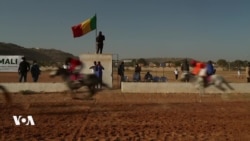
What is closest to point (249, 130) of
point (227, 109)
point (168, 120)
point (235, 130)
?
point (235, 130)

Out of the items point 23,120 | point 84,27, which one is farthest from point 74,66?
point 23,120

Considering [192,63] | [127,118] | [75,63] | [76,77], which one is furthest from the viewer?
[127,118]

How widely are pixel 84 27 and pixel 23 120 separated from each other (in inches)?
248

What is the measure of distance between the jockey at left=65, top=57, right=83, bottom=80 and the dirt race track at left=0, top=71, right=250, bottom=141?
1252 mm

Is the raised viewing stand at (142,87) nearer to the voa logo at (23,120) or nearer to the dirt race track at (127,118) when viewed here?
the dirt race track at (127,118)

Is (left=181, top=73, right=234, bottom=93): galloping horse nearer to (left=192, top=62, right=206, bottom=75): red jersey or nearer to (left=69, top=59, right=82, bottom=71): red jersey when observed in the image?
(left=192, top=62, right=206, bottom=75): red jersey

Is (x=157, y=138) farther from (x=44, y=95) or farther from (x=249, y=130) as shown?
(x=44, y=95)

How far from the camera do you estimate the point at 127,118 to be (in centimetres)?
2016

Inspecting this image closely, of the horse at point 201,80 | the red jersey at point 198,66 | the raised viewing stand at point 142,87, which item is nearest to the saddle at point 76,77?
the horse at point 201,80

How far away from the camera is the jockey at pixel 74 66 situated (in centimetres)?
1038

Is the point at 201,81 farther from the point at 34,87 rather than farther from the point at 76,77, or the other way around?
the point at 34,87

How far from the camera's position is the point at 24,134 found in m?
16.8

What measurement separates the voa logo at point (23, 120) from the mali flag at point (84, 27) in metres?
5.69

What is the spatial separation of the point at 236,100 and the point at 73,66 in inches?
769
